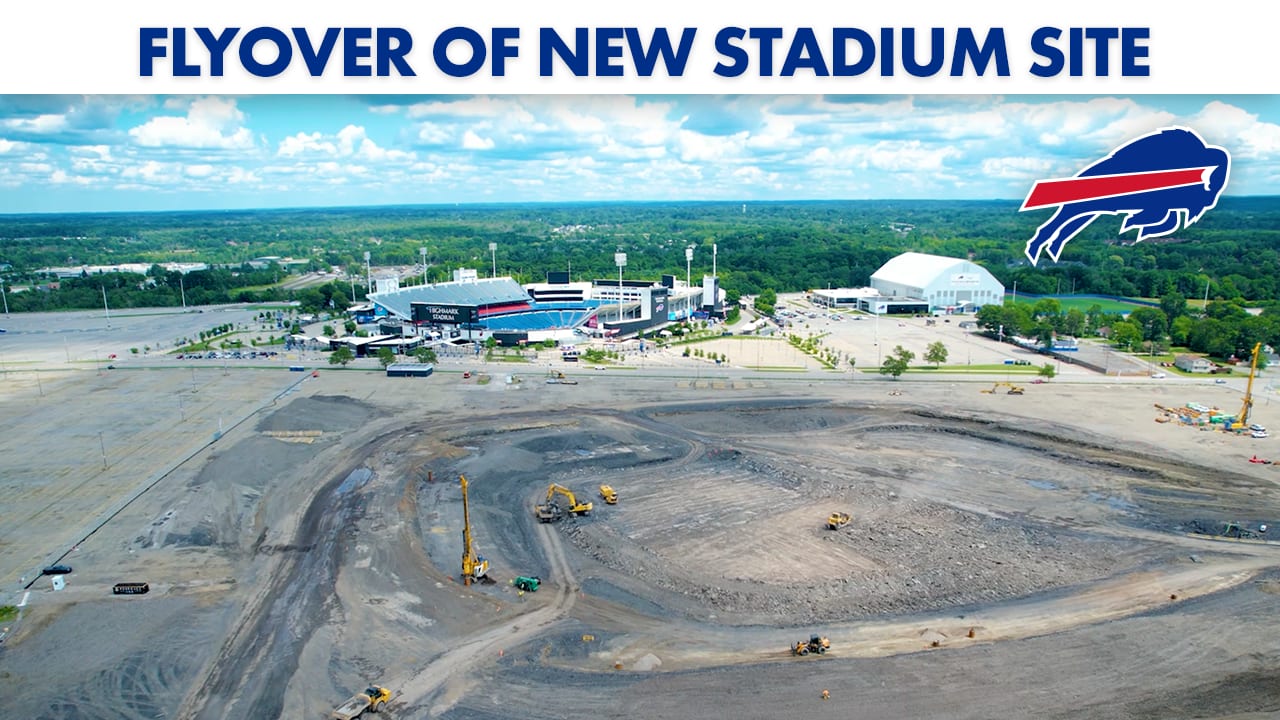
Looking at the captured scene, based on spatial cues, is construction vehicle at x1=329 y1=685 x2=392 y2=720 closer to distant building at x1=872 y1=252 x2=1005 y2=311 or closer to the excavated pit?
the excavated pit

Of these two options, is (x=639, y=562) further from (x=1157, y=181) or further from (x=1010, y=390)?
(x=1010, y=390)

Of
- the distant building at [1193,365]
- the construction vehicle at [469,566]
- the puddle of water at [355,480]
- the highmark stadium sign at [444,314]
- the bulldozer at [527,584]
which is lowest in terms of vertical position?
the bulldozer at [527,584]

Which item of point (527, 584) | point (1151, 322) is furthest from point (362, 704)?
point (1151, 322)

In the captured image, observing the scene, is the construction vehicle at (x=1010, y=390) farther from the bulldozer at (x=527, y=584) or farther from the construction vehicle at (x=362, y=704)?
the construction vehicle at (x=362, y=704)

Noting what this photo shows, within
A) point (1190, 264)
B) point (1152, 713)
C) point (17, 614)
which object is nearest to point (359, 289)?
point (17, 614)

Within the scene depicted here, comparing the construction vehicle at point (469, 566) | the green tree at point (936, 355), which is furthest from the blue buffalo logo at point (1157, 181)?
the green tree at point (936, 355)
